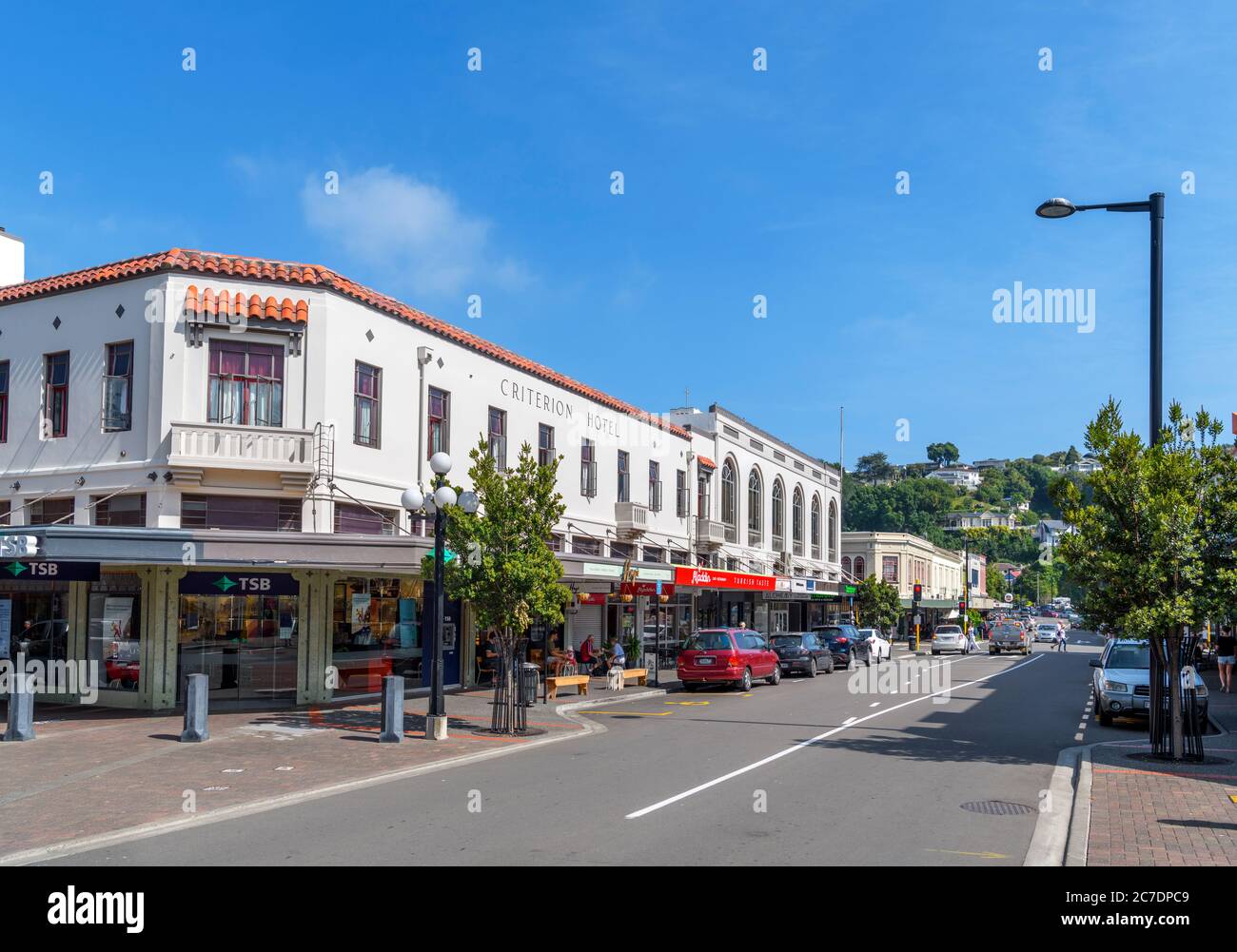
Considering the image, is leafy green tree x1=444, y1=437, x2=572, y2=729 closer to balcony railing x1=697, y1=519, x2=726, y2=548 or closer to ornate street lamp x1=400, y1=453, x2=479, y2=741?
ornate street lamp x1=400, y1=453, x2=479, y2=741

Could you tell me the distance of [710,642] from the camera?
27219 millimetres

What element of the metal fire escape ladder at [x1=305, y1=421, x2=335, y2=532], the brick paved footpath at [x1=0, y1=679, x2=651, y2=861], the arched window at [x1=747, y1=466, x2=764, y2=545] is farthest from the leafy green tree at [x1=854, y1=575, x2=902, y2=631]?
the metal fire escape ladder at [x1=305, y1=421, x2=335, y2=532]

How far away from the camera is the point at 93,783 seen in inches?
493

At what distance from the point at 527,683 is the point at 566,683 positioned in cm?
448

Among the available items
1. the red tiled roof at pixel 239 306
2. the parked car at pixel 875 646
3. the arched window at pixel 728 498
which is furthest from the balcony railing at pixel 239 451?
the parked car at pixel 875 646

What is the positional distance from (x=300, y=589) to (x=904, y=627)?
62.1 m

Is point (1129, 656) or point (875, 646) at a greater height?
point (1129, 656)

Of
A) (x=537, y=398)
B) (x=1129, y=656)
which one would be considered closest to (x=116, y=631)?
(x=537, y=398)

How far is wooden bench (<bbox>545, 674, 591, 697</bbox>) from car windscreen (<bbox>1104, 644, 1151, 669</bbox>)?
37.8 feet

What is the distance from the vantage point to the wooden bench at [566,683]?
77.4 feet

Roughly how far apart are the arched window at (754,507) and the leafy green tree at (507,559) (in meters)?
27.0

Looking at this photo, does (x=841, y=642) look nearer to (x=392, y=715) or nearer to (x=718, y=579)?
(x=718, y=579)
